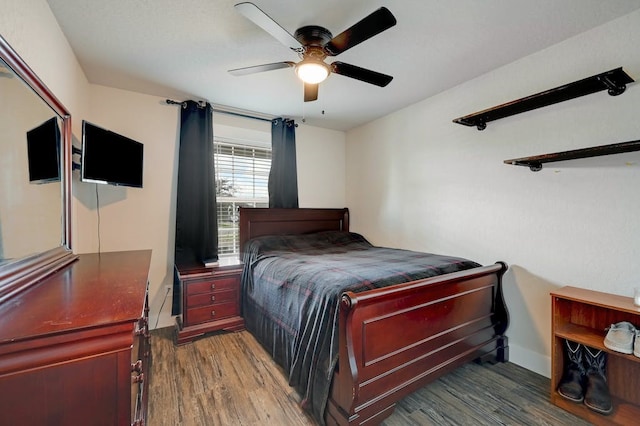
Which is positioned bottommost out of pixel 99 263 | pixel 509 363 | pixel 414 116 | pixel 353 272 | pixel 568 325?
pixel 509 363

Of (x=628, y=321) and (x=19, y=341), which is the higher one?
(x=19, y=341)

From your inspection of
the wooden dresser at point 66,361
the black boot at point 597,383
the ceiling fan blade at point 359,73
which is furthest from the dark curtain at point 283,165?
the black boot at point 597,383

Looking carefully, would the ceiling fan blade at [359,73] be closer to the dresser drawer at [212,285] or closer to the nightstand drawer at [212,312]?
the dresser drawer at [212,285]

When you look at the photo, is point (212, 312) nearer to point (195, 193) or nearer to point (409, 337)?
point (195, 193)

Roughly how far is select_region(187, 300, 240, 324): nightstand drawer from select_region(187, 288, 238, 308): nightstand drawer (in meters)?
0.04

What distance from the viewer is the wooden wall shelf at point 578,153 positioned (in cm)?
165

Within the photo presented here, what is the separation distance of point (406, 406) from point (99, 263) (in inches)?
84.7

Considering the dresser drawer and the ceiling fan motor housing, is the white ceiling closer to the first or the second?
the ceiling fan motor housing

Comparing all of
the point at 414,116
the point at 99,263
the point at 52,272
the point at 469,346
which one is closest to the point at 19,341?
the point at 52,272

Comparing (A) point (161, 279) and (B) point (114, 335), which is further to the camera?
(A) point (161, 279)

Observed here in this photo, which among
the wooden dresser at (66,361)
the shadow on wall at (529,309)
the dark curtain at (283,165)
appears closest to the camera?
the wooden dresser at (66,361)

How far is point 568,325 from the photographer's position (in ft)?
6.44

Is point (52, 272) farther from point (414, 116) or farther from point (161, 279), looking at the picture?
point (414, 116)

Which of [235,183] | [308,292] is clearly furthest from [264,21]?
[235,183]
